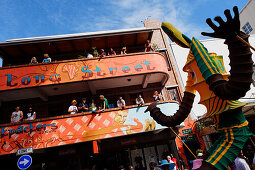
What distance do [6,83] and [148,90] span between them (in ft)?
32.0

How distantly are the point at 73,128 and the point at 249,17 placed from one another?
26876 millimetres

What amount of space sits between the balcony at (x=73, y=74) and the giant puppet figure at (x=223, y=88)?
8.31 m

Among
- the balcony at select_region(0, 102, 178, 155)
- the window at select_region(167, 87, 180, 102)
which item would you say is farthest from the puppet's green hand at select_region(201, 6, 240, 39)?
the window at select_region(167, 87, 180, 102)

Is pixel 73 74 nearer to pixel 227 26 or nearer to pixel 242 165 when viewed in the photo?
pixel 242 165

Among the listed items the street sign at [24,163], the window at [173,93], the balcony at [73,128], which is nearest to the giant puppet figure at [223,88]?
the street sign at [24,163]

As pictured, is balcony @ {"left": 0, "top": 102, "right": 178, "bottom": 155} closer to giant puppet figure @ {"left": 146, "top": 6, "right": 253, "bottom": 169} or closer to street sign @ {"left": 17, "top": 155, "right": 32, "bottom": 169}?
street sign @ {"left": 17, "top": 155, "right": 32, "bottom": 169}

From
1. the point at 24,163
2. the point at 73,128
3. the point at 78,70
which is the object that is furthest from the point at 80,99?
the point at 24,163

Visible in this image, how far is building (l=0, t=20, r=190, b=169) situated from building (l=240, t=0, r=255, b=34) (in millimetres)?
16620

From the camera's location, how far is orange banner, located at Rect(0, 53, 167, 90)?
32.9ft

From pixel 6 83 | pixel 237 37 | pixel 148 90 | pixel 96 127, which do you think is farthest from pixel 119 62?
pixel 237 37

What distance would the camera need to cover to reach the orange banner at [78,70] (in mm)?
10031

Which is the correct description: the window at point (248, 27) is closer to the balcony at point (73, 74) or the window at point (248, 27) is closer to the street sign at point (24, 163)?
the balcony at point (73, 74)

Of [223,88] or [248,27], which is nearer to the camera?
[223,88]

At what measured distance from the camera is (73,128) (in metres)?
8.90
